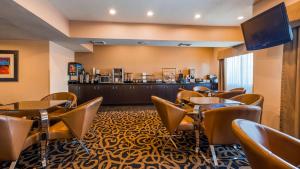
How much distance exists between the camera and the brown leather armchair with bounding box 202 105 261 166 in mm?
2059

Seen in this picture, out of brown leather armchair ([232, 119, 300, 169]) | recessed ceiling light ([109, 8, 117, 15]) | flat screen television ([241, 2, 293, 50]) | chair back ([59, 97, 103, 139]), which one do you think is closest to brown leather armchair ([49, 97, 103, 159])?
chair back ([59, 97, 103, 139])

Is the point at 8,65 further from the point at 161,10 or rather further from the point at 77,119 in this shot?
the point at 161,10

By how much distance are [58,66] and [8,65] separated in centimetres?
124

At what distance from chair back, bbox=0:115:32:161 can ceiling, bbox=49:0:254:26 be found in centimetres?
254

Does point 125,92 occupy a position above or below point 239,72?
below

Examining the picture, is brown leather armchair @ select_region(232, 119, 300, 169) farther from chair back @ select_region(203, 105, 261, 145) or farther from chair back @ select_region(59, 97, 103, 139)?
chair back @ select_region(59, 97, 103, 139)

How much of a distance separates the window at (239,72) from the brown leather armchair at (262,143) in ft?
14.0

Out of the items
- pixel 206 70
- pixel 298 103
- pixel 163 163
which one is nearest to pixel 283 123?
pixel 298 103

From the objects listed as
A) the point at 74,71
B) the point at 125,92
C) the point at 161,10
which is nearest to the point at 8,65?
the point at 74,71

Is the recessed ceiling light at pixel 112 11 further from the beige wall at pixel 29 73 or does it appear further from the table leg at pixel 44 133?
the table leg at pixel 44 133

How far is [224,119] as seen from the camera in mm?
2088

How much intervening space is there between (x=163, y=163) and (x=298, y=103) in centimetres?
231

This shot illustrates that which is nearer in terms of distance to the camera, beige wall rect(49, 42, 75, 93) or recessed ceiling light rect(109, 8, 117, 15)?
recessed ceiling light rect(109, 8, 117, 15)

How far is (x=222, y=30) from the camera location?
4.91m
